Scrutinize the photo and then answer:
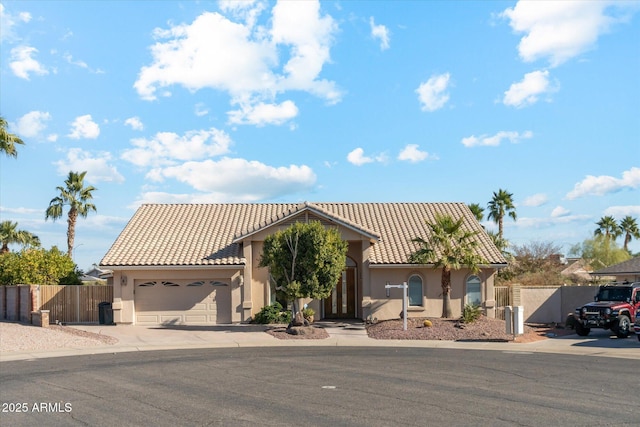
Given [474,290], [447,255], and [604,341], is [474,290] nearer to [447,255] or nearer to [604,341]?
[447,255]

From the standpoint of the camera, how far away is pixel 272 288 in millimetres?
31781

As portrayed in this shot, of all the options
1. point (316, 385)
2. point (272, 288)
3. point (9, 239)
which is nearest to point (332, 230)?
point (272, 288)

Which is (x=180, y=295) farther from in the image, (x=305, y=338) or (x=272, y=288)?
(x=305, y=338)

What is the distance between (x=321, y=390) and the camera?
45.1ft

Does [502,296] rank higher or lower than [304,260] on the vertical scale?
lower

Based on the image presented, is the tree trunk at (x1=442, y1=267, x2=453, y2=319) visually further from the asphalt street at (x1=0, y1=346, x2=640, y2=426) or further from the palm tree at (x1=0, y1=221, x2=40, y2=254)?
the palm tree at (x1=0, y1=221, x2=40, y2=254)

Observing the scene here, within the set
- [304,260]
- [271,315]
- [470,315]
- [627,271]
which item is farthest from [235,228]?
[627,271]

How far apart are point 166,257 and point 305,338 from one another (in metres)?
9.00

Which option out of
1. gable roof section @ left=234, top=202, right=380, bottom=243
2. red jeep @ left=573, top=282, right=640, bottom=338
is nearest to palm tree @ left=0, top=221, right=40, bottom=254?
gable roof section @ left=234, top=202, right=380, bottom=243

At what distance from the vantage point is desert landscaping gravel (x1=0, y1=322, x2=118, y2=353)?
2311 cm

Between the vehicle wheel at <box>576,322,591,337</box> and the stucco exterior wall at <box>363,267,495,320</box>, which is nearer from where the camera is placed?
the vehicle wheel at <box>576,322,591,337</box>

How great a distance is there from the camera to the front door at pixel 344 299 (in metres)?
33.3

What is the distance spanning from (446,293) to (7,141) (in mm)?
20795

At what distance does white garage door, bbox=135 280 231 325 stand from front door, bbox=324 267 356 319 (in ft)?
17.3
